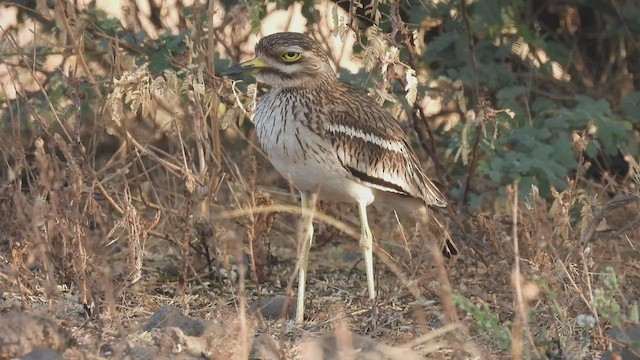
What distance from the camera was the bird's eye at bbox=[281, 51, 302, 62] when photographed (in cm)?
432

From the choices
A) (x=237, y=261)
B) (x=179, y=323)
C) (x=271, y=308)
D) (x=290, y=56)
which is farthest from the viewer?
(x=290, y=56)

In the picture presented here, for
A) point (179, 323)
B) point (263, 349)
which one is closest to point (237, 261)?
point (263, 349)

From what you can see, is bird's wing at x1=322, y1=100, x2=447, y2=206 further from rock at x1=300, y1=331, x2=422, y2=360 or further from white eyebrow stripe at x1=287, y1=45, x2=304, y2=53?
rock at x1=300, y1=331, x2=422, y2=360

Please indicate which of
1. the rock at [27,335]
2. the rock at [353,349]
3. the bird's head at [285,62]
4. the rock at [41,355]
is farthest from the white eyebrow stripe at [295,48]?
the rock at [41,355]

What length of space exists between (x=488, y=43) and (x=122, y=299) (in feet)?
7.69

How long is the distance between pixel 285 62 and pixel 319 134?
30 centimetres

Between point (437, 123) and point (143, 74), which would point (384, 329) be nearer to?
point (143, 74)

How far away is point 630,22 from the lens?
5.75 metres

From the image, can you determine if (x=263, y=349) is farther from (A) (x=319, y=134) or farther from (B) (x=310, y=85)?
(B) (x=310, y=85)

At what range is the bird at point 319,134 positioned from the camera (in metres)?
4.21

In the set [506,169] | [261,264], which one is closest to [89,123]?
[261,264]

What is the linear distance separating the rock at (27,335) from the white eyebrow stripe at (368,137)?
144 centimetres

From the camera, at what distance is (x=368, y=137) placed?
443cm

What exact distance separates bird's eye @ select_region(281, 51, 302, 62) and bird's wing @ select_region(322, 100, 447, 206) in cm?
22
